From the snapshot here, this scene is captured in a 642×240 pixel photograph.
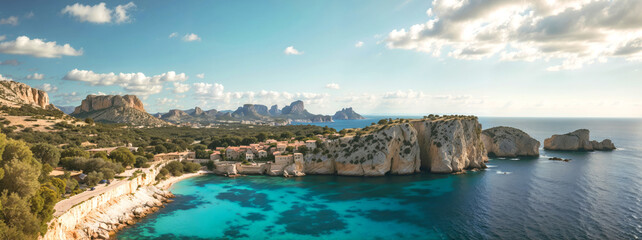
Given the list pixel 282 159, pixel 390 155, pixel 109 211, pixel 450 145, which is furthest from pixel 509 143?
pixel 109 211

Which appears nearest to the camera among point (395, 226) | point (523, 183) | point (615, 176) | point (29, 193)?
point (29, 193)

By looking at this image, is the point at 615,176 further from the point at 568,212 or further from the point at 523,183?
the point at 568,212

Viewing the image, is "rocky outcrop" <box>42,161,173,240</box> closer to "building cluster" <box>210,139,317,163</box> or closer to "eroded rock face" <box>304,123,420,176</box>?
"building cluster" <box>210,139,317,163</box>

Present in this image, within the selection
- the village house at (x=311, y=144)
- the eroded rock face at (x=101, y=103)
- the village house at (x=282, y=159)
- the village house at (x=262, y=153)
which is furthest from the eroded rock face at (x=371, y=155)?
the eroded rock face at (x=101, y=103)

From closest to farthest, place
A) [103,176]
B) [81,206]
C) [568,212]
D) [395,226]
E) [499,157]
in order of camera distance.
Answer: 1. [81,206]
2. [395,226]
3. [568,212]
4. [103,176]
5. [499,157]

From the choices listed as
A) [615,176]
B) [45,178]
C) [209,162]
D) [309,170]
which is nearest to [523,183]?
[615,176]

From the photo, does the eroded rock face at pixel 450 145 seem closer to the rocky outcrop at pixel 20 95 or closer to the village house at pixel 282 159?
the village house at pixel 282 159
